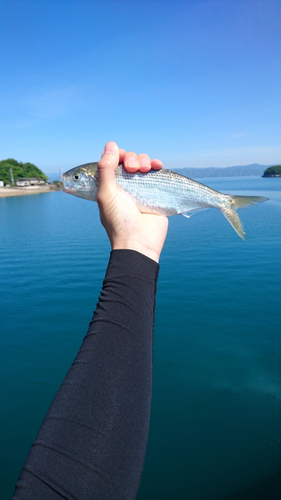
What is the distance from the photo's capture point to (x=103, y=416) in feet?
5.17

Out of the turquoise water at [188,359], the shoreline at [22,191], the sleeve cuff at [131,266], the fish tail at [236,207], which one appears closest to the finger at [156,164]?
the fish tail at [236,207]

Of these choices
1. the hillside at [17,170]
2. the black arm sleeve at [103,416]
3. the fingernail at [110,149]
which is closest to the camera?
the black arm sleeve at [103,416]

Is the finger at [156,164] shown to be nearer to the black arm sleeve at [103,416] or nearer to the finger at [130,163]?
the finger at [130,163]

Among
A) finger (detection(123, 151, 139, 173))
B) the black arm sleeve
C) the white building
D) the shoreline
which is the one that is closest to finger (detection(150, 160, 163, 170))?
finger (detection(123, 151, 139, 173))

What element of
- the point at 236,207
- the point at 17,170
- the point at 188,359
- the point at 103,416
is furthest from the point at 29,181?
the point at 103,416

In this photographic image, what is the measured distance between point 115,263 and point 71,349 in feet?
41.5

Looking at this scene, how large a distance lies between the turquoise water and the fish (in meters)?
6.82

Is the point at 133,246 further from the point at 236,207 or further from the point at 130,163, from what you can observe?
the point at 236,207

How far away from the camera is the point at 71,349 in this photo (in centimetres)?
1385

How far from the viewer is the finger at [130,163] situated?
3801 mm

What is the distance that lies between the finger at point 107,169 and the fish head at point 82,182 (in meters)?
0.89

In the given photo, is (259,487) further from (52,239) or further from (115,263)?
(52,239)

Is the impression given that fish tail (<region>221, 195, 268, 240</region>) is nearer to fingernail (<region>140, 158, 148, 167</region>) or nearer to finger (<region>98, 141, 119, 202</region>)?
fingernail (<region>140, 158, 148, 167</region>)

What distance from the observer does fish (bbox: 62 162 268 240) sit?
400 centimetres
